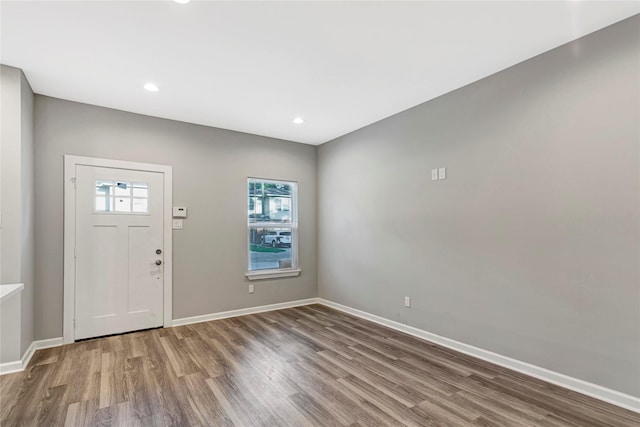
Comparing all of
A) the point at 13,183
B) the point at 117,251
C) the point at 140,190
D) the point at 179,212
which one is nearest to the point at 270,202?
the point at 179,212

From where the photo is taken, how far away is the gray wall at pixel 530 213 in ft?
7.54

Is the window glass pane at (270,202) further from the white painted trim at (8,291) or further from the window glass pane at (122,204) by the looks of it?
the white painted trim at (8,291)

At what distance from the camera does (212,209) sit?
454 centimetres

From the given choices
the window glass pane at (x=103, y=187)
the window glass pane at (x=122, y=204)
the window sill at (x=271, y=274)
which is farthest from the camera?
the window sill at (x=271, y=274)

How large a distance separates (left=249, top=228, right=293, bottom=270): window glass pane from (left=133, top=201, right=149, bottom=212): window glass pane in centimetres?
150

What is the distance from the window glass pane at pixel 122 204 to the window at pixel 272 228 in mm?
1595

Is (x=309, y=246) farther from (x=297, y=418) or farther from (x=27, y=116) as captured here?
(x=27, y=116)

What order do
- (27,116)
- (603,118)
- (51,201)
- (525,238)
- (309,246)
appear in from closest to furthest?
1. (603,118)
2. (525,238)
3. (27,116)
4. (51,201)
5. (309,246)

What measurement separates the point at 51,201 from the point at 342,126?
3686mm

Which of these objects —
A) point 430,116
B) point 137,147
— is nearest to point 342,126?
point 430,116

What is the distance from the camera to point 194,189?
14.5ft

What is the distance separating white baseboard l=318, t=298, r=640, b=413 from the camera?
2264 millimetres

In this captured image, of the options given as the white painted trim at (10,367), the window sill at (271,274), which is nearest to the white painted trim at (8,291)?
the white painted trim at (10,367)

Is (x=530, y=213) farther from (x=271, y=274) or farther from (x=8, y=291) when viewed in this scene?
(x=8, y=291)
